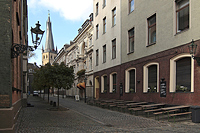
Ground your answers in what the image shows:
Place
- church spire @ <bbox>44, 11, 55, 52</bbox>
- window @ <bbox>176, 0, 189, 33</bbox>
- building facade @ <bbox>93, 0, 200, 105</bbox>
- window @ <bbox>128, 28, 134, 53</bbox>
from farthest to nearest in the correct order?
church spire @ <bbox>44, 11, 55, 52</bbox>, window @ <bbox>128, 28, 134, 53</bbox>, window @ <bbox>176, 0, 189, 33</bbox>, building facade @ <bbox>93, 0, 200, 105</bbox>

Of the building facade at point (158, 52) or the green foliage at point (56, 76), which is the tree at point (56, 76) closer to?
the green foliage at point (56, 76)

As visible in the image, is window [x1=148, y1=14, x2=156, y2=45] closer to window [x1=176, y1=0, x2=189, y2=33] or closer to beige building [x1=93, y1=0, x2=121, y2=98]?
window [x1=176, y1=0, x2=189, y2=33]

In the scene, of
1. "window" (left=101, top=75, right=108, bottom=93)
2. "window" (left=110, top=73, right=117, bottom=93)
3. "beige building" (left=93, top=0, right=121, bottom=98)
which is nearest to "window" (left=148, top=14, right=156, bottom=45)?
"beige building" (left=93, top=0, right=121, bottom=98)

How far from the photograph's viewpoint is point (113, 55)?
23.4m

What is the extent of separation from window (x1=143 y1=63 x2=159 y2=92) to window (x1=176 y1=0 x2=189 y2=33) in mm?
3215

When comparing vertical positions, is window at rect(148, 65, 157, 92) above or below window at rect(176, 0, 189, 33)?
below

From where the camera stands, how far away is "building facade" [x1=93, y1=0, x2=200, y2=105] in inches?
473

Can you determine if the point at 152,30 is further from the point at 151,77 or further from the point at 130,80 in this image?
the point at 130,80

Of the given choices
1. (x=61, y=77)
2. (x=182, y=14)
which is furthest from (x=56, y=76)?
(x=182, y=14)

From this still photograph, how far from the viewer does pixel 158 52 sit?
48.5 feet

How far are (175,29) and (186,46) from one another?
63.6 inches

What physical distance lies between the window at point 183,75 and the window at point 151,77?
1985 mm

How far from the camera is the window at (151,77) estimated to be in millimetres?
15261

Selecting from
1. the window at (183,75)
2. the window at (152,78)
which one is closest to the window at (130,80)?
the window at (152,78)
